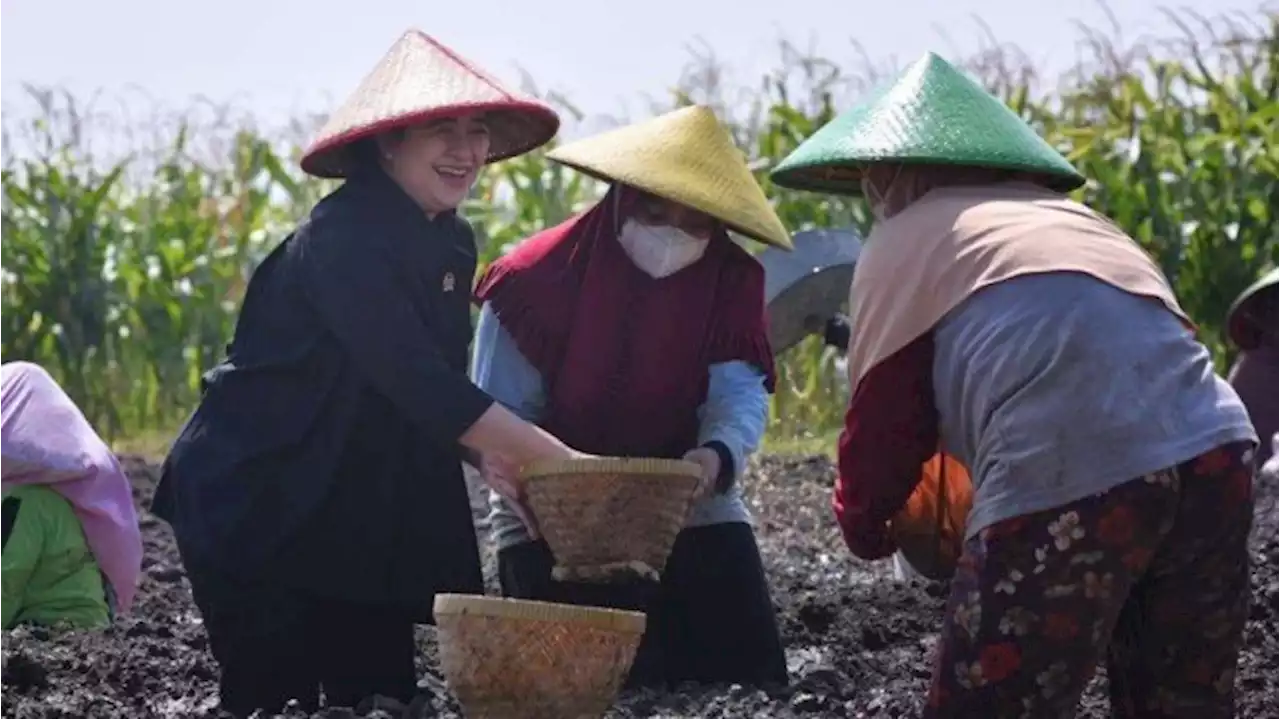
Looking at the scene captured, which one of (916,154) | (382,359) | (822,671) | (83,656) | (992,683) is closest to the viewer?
(992,683)

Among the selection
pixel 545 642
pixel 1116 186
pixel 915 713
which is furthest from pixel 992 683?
pixel 1116 186

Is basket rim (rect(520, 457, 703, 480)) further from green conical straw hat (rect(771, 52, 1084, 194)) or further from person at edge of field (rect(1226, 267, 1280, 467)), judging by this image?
person at edge of field (rect(1226, 267, 1280, 467))

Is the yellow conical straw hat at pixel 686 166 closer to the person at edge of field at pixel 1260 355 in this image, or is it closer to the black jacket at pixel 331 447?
the black jacket at pixel 331 447

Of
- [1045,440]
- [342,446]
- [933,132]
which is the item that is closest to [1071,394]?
[1045,440]

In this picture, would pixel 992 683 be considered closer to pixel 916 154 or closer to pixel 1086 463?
pixel 1086 463

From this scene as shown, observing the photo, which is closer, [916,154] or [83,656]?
[916,154]

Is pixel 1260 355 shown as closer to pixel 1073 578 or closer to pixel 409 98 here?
pixel 409 98

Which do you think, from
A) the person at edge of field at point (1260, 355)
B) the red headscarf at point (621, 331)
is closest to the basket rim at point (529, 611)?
the red headscarf at point (621, 331)

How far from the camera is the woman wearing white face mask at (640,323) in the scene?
16.2 feet

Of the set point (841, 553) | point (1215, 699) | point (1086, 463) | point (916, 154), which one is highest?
point (916, 154)

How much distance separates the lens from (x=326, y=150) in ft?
15.4

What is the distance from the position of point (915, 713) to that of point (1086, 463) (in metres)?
1.17

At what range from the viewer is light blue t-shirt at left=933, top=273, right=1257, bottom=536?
11.8 ft

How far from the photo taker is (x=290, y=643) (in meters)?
4.65
